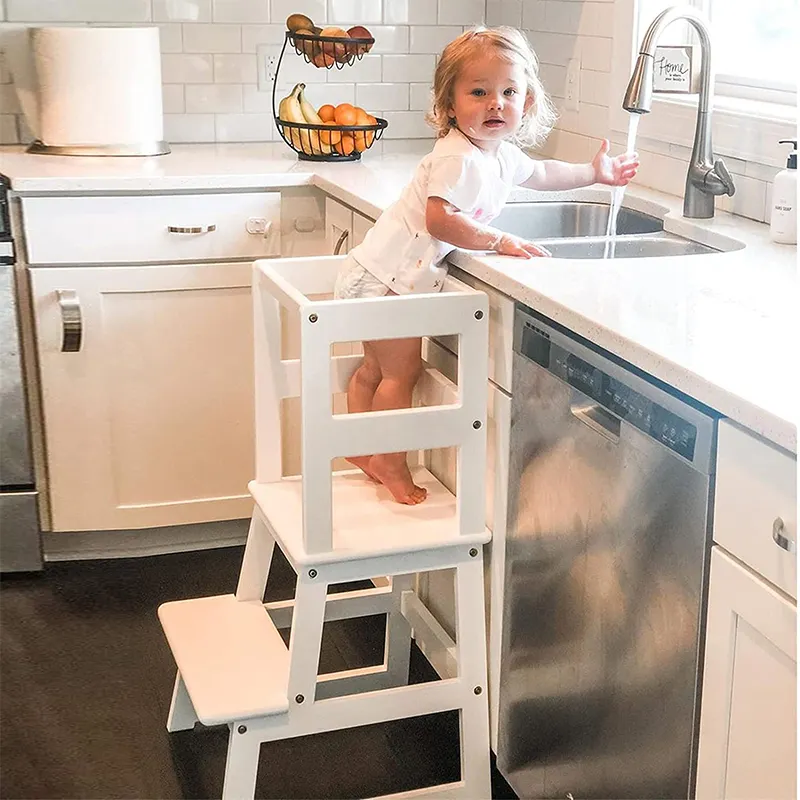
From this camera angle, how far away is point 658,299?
1.59 m

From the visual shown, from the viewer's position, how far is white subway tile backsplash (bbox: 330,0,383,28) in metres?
3.31

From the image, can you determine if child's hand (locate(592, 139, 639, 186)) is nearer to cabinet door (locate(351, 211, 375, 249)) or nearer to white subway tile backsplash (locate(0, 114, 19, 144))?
cabinet door (locate(351, 211, 375, 249))

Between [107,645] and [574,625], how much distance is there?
49.5 inches

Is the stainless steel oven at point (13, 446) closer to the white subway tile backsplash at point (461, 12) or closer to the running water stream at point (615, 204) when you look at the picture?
the running water stream at point (615, 204)

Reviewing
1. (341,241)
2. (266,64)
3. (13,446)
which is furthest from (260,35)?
(13,446)

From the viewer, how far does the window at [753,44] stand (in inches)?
91.4

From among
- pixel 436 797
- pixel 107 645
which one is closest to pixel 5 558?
pixel 107 645

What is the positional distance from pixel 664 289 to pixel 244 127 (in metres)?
1.96

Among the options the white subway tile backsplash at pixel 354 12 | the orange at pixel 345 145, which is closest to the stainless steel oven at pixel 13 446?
the orange at pixel 345 145

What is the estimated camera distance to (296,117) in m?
2.99

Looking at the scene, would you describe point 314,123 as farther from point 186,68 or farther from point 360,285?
point 360,285

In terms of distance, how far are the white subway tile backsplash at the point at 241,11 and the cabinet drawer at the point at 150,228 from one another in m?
0.72

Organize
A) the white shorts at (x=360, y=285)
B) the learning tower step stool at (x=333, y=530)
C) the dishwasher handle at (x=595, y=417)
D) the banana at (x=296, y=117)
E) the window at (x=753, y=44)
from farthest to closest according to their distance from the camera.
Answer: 1. the banana at (x=296, y=117)
2. the window at (x=753, y=44)
3. the white shorts at (x=360, y=285)
4. the learning tower step stool at (x=333, y=530)
5. the dishwasher handle at (x=595, y=417)

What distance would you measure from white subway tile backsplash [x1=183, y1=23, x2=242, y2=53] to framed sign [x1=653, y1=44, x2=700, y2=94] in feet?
4.53
